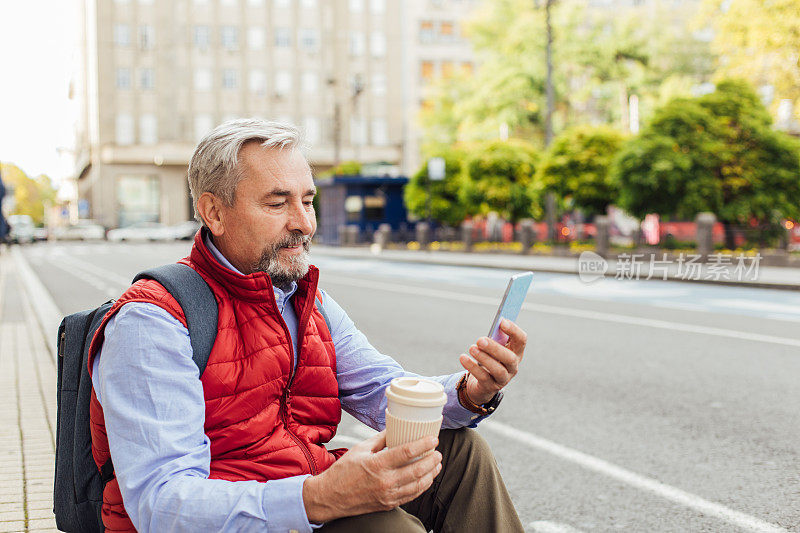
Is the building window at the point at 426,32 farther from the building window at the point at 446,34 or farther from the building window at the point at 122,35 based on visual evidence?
the building window at the point at 122,35

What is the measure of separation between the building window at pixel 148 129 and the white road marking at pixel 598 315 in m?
50.5

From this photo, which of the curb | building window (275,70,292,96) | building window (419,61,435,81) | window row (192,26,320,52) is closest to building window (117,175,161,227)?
window row (192,26,320,52)

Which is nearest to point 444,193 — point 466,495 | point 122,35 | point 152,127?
point 466,495

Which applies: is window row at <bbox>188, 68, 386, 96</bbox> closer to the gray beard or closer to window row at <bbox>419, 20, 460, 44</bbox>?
window row at <bbox>419, 20, 460, 44</bbox>

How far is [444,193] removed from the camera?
121ft

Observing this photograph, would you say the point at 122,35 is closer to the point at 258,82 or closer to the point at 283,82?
the point at 258,82

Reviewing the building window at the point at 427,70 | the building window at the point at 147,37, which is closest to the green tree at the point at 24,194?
the building window at the point at 147,37

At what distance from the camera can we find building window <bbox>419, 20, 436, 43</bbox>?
68.3m

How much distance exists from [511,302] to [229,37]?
6846 cm

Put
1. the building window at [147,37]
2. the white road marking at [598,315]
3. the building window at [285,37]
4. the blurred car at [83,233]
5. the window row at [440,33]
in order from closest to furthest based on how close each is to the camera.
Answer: the white road marking at [598,315] < the blurred car at [83,233] < the building window at [147,37] < the building window at [285,37] < the window row at [440,33]

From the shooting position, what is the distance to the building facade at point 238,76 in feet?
209

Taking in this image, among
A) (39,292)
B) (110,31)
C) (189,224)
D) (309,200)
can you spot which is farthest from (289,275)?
(110,31)

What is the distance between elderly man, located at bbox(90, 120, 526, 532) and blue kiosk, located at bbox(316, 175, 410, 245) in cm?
3676

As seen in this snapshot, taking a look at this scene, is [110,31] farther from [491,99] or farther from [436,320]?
[436,320]
